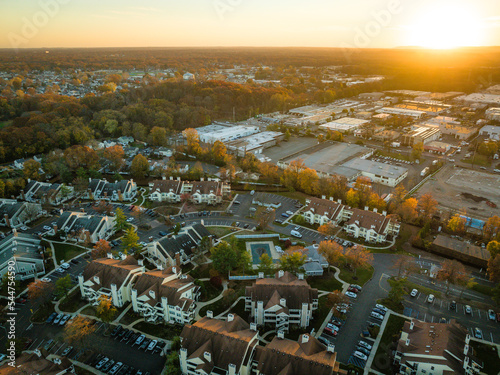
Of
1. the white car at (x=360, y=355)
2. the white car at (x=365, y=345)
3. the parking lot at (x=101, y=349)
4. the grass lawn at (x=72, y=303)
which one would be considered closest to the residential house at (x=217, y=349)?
the parking lot at (x=101, y=349)

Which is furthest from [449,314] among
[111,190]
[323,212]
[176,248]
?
[111,190]

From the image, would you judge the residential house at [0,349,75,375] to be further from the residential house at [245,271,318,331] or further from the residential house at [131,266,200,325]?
the residential house at [245,271,318,331]

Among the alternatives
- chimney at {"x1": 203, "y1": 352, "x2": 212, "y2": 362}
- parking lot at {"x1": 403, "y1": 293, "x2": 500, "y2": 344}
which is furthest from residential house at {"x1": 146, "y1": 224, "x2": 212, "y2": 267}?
parking lot at {"x1": 403, "y1": 293, "x2": 500, "y2": 344}

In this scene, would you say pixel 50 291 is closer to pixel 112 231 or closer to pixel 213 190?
pixel 112 231

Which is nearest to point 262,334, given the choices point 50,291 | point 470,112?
point 50,291

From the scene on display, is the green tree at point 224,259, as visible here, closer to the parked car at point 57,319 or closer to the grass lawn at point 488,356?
the parked car at point 57,319

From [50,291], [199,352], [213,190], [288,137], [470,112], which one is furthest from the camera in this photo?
[470,112]
